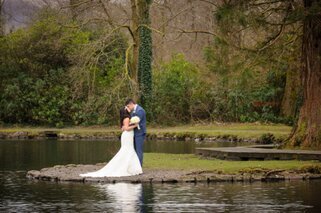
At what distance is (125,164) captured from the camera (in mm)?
21312

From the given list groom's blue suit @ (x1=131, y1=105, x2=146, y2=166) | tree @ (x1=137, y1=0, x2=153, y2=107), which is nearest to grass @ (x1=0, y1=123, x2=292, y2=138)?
tree @ (x1=137, y1=0, x2=153, y2=107)

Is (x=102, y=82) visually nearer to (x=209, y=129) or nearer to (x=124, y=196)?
(x=209, y=129)

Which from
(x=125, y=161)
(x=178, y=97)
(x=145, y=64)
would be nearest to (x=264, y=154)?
(x=125, y=161)

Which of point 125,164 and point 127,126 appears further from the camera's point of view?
point 127,126

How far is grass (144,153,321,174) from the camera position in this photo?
2134 cm

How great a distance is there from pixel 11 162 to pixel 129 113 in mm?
7432

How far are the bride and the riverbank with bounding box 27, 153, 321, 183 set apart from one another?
46 cm

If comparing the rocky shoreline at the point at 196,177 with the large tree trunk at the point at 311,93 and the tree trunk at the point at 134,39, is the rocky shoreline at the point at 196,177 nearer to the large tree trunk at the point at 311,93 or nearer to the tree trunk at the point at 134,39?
the large tree trunk at the point at 311,93

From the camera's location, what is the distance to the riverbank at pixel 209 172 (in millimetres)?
20359

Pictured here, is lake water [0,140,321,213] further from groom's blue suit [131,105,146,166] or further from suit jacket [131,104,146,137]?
suit jacket [131,104,146,137]

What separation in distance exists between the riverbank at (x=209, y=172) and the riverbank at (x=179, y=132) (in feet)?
46.5

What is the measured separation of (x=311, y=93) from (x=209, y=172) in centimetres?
622

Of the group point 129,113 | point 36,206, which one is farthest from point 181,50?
point 36,206

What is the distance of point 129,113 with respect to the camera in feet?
70.6
